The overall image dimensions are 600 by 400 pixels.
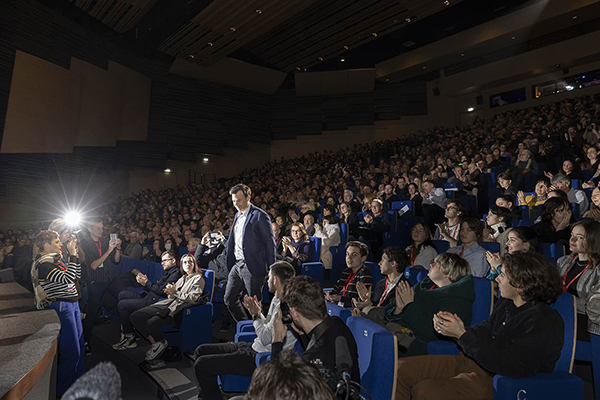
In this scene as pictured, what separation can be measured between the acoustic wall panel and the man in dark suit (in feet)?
35.7

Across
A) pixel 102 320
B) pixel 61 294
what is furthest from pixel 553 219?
pixel 102 320

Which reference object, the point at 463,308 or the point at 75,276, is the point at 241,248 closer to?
the point at 75,276

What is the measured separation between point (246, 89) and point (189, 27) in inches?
206

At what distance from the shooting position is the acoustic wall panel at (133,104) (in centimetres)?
1296

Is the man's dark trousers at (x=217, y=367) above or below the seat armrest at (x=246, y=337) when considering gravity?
below

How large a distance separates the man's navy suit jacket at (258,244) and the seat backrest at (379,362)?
5.34 feet

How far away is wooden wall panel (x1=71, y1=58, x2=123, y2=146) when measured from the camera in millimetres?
11297

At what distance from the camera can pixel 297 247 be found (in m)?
4.83

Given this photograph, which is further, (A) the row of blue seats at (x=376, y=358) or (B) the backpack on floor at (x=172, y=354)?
(B) the backpack on floor at (x=172, y=354)

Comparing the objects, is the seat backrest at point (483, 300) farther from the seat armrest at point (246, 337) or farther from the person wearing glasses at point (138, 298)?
the person wearing glasses at point (138, 298)

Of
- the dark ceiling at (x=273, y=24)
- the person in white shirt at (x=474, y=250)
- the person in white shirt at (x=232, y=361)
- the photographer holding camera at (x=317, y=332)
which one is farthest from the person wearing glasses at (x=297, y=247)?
the dark ceiling at (x=273, y=24)

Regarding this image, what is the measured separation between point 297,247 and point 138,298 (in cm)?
172

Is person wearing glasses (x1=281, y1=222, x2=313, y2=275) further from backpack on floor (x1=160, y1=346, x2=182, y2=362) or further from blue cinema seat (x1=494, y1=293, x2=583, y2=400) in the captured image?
blue cinema seat (x1=494, y1=293, x2=583, y2=400)

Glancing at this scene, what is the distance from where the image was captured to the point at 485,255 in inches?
119
